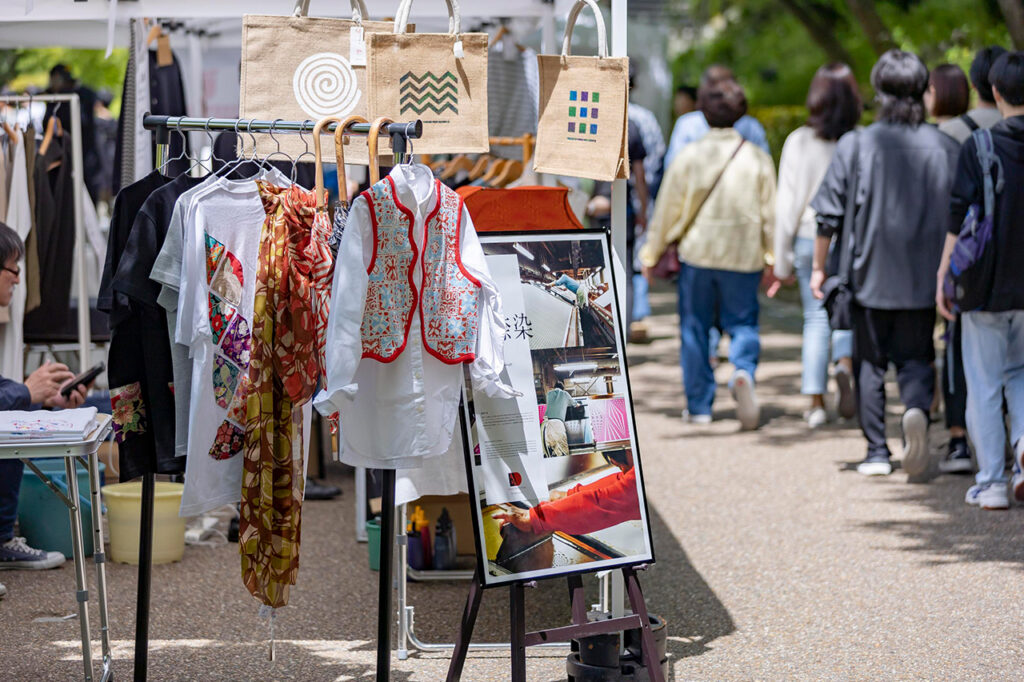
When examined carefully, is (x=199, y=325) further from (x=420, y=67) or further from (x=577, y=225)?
(x=577, y=225)

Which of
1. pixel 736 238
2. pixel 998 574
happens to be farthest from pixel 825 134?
pixel 998 574

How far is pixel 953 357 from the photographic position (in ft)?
22.0

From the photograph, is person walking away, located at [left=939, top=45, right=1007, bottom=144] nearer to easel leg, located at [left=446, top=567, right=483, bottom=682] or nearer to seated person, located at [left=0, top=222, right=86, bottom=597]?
easel leg, located at [left=446, top=567, right=483, bottom=682]

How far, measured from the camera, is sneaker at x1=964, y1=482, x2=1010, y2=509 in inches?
238

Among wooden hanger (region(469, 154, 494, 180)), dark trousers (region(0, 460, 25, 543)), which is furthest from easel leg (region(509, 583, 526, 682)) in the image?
wooden hanger (region(469, 154, 494, 180))

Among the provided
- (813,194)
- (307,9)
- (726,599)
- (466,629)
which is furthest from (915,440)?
(307,9)

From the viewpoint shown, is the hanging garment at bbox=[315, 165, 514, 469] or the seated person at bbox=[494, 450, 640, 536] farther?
the seated person at bbox=[494, 450, 640, 536]

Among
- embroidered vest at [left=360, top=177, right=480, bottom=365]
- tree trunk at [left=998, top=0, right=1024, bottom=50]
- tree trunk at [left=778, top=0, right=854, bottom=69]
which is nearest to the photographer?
embroidered vest at [left=360, top=177, right=480, bottom=365]

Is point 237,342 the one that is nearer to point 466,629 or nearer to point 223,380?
point 223,380

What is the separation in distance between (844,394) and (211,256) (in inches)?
205

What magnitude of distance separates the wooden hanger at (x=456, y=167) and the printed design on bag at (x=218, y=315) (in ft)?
8.58

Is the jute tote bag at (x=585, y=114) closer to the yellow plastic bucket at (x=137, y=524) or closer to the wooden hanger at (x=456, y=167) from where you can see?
the wooden hanger at (x=456, y=167)

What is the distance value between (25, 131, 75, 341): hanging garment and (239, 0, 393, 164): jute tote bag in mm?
2535

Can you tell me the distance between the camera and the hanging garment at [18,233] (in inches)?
222
